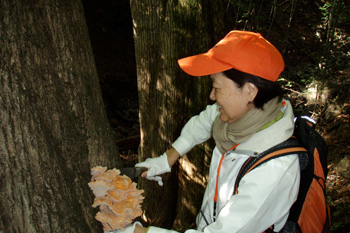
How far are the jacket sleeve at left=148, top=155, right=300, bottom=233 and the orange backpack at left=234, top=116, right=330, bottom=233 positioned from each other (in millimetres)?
111

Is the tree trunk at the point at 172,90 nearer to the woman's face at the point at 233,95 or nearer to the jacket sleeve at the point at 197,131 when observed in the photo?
the jacket sleeve at the point at 197,131

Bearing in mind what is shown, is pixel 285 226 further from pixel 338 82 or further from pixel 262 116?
pixel 338 82

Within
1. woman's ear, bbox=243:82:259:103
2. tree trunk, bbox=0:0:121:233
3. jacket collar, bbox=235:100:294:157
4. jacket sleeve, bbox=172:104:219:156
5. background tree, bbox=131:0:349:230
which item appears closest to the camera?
tree trunk, bbox=0:0:121:233

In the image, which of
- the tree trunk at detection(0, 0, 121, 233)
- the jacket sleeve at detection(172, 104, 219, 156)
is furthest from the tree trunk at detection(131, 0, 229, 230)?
the tree trunk at detection(0, 0, 121, 233)

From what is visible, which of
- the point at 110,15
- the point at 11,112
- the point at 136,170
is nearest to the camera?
the point at 11,112

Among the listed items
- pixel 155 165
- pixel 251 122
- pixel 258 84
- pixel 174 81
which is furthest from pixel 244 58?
pixel 174 81

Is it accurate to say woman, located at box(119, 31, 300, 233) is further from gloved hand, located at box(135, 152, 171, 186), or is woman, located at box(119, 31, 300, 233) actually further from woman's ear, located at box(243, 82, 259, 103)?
gloved hand, located at box(135, 152, 171, 186)

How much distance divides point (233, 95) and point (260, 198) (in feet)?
2.35

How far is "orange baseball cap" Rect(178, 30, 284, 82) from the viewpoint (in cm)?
173

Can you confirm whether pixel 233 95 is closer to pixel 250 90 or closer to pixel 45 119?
pixel 250 90

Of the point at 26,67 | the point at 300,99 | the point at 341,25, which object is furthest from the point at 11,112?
the point at 341,25

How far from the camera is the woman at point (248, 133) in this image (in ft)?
5.13

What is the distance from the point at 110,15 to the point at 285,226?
8876 millimetres

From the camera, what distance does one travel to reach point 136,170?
6.98 feet
